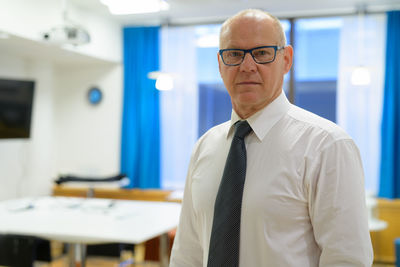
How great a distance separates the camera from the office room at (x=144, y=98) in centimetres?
430

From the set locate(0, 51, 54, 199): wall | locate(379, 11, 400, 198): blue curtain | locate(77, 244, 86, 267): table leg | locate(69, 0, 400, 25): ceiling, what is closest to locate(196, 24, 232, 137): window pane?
locate(69, 0, 400, 25): ceiling

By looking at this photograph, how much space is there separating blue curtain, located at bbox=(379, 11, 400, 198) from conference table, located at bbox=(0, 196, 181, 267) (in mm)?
2592

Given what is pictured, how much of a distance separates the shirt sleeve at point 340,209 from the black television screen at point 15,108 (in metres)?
4.29

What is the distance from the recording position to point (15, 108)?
191 inches

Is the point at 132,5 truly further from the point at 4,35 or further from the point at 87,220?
the point at 87,220

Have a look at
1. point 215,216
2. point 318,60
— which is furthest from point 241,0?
point 215,216

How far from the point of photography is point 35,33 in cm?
443

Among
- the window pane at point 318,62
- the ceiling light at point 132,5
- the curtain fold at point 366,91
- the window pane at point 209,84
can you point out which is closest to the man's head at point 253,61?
the ceiling light at point 132,5

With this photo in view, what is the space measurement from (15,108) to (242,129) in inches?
162

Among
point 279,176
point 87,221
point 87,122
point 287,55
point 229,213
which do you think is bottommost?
point 87,221

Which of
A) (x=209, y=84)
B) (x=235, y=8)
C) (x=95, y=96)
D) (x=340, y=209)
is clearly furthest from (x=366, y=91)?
(x=340, y=209)

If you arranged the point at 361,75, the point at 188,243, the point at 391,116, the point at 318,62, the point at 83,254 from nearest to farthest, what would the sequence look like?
1. the point at 188,243
2. the point at 83,254
3. the point at 361,75
4. the point at 391,116
5. the point at 318,62

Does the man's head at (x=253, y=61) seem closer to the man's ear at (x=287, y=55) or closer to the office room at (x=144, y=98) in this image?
the man's ear at (x=287, y=55)

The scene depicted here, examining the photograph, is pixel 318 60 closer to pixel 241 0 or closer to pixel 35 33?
pixel 241 0
